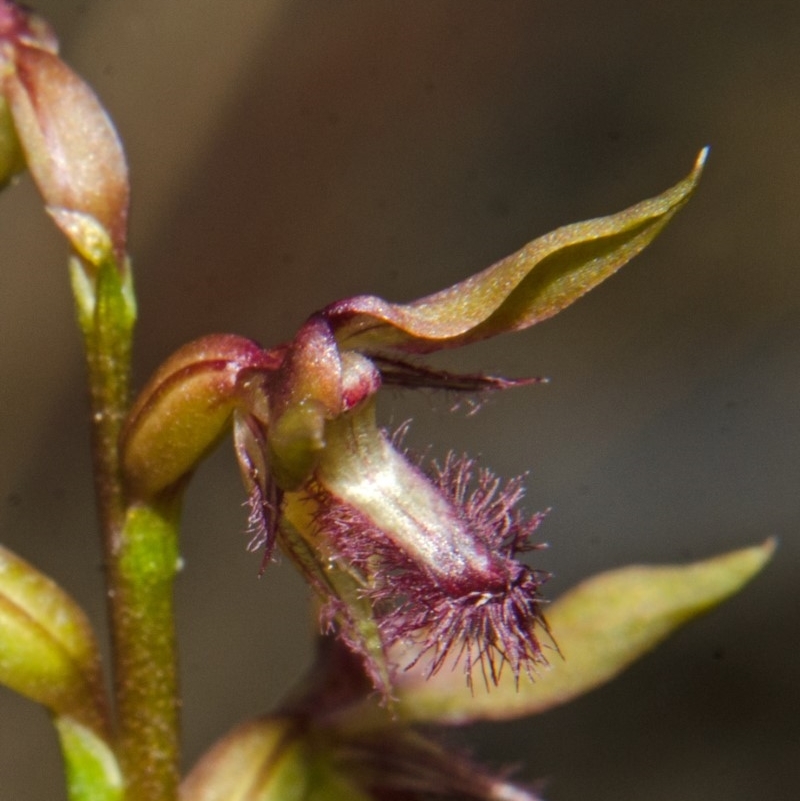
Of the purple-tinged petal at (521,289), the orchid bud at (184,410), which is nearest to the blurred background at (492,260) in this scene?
the orchid bud at (184,410)

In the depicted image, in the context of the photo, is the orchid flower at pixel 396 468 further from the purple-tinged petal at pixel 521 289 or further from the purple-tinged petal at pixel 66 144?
the purple-tinged petal at pixel 66 144

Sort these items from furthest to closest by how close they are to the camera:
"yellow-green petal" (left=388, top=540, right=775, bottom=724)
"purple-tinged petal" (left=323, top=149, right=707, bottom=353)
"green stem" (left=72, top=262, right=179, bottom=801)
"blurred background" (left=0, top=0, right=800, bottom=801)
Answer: "blurred background" (left=0, top=0, right=800, bottom=801) → "yellow-green petal" (left=388, top=540, right=775, bottom=724) → "green stem" (left=72, top=262, right=179, bottom=801) → "purple-tinged petal" (left=323, top=149, right=707, bottom=353)

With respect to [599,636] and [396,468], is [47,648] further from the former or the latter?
[599,636]

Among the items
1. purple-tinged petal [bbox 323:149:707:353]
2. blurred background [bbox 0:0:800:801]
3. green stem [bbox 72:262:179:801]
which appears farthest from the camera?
blurred background [bbox 0:0:800:801]

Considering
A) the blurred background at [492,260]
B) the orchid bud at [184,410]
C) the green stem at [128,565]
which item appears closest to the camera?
the orchid bud at [184,410]

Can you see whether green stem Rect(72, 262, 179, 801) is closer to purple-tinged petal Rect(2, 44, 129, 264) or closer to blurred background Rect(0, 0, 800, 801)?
purple-tinged petal Rect(2, 44, 129, 264)

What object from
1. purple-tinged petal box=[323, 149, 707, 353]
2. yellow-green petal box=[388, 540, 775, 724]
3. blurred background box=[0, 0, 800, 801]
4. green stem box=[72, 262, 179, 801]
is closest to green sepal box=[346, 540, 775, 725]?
yellow-green petal box=[388, 540, 775, 724]
